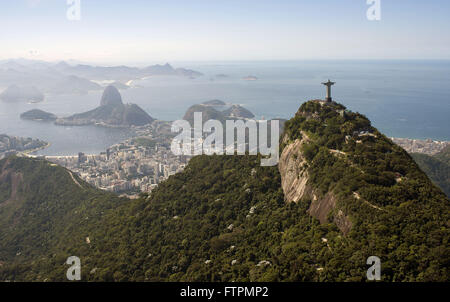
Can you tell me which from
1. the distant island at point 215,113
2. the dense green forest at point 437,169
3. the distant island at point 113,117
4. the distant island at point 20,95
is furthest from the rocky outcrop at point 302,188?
the distant island at point 20,95

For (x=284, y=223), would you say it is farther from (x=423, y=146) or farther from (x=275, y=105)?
(x=275, y=105)

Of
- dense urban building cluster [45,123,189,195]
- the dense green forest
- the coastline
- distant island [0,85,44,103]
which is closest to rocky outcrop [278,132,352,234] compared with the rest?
dense urban building cluster [45,123,189,195]

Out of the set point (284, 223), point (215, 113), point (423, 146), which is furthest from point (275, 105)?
point (284, 223)

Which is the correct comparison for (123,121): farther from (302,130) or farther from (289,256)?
(289,256)

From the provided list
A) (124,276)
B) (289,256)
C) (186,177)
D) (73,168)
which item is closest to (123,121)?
(73,168)

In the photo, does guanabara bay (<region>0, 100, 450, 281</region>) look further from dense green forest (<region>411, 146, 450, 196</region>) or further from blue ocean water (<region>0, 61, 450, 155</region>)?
blue ocean water (<region>0, 61, 450, 155</region>)

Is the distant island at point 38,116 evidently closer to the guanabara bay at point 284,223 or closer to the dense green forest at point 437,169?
the guanabara bay at point 284,223
